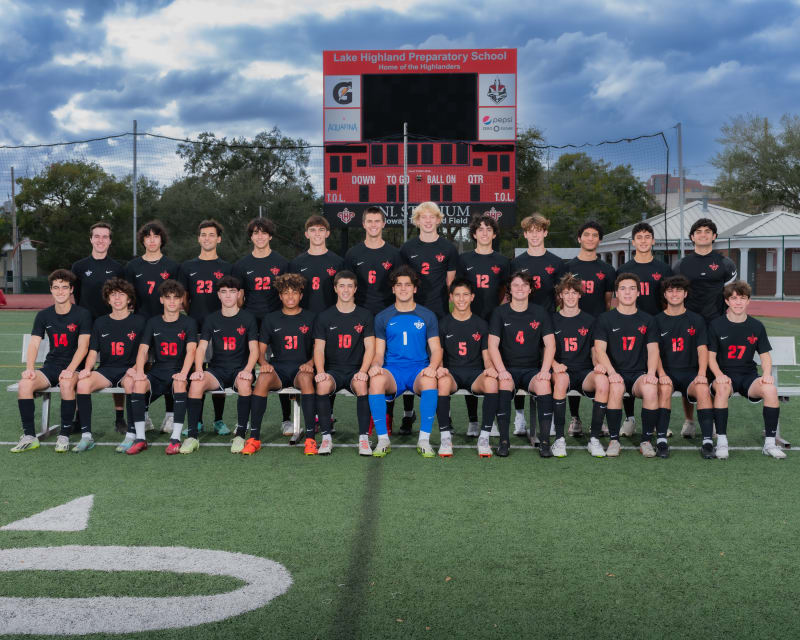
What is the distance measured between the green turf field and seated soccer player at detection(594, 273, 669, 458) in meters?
0.26

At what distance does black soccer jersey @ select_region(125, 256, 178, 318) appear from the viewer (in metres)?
6.29

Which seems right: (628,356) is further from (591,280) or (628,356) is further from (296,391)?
(296,391)

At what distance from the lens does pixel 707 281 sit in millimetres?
6129

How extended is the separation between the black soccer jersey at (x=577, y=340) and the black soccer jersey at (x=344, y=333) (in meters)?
1.47

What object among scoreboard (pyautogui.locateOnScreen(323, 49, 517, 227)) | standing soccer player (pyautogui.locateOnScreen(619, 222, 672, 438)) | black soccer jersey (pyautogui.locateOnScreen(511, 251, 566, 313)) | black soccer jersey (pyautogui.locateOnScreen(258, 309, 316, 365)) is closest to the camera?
black soccer jersey (pyautogui.locateOnScreen(258, 309, 316, 365))

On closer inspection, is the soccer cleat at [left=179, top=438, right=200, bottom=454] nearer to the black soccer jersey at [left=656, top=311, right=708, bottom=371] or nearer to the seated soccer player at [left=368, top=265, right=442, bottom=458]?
the seated soccer player at [left=368, top=265, right=442, bottom=458]

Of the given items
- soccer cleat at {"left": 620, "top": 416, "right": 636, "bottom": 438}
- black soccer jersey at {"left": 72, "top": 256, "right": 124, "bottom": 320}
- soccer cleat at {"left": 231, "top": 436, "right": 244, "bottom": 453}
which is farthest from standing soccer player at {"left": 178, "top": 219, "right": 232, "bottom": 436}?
soccer cleat at {"left": 620, "top": 416, "right": 636, "bottom": 438}

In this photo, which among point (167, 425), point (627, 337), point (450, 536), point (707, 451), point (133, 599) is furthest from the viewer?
point (167, 425)

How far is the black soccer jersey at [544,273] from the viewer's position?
6184 millimetres

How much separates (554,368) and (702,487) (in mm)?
1379

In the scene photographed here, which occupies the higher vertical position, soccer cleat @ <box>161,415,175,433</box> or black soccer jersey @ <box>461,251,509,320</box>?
black soccer jersey @ <box>461,251,509,320</box>

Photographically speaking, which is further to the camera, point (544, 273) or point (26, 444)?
point (544, 273)

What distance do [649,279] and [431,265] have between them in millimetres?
1763

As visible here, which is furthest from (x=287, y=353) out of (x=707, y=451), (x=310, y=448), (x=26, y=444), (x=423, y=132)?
(x=423, y=132)
